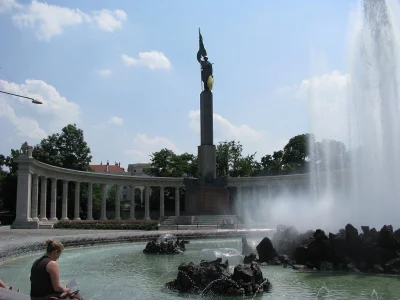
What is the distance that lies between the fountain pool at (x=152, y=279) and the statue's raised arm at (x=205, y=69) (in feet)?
128

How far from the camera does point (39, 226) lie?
50750 mm

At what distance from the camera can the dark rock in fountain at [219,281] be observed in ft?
43.8

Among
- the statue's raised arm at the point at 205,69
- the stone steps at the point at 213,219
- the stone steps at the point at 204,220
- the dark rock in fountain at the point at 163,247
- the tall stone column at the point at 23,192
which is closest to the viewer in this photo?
the dark rock in fountain at the point at 163,247

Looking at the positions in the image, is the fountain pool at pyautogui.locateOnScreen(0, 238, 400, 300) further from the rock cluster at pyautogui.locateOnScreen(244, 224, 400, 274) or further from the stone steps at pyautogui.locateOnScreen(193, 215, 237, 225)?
the stone steps at pyautogui.locateOnScreen(193, 215, 237, 225)

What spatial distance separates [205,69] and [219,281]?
49401mm

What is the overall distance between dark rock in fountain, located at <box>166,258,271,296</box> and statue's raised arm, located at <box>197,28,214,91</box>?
46.9 metres

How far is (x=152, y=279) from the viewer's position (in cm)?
1603

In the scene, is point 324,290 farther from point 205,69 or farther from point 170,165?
point 170,165

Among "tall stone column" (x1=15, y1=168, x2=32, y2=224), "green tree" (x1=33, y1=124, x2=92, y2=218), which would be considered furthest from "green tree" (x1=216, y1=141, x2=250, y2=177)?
"tall stone column" (x1=15, y1=168, x2=32, y2=224)

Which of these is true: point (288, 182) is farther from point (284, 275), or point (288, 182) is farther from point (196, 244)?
point (284, 275)

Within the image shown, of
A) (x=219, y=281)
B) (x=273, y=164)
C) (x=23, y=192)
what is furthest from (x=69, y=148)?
(x=219, y=281)

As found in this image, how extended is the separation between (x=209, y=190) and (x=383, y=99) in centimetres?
2982

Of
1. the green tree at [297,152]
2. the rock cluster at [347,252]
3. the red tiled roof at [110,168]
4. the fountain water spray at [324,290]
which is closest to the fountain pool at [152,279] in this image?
the fountain water spray at [324,290]

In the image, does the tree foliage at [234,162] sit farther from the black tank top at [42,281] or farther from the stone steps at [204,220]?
the black tank top at [42,281]
